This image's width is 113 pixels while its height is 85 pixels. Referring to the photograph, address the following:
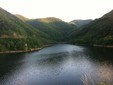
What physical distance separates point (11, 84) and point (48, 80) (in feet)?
53.9

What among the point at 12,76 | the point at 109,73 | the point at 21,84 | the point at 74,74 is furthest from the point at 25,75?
the point at 109,73

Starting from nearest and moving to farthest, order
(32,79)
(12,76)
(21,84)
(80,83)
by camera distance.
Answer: (80,83) → (21,84) → (32,79) → (12,76)

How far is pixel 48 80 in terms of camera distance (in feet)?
314

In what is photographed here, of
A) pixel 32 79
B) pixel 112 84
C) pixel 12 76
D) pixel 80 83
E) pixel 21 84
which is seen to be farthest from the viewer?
pixel 12 76

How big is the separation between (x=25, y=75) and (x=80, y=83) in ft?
118

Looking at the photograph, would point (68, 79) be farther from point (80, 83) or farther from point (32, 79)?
point (32, 79)

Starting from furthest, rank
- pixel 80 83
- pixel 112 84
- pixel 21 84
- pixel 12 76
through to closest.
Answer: pixel 12 76 → pixel 21 84 → pixel 80 83 → pixel 112 84

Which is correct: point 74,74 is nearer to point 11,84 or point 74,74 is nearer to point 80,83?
point 80,83

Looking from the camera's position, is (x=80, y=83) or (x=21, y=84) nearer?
(x=80, y=83)

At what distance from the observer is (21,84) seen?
92.2m

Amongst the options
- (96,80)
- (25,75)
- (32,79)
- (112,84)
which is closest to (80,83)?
(96,80)

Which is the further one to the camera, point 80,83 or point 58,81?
point 58,81

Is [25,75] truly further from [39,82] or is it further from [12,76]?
[39,82]

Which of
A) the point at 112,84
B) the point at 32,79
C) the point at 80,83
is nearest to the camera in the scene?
the point at 112,84
